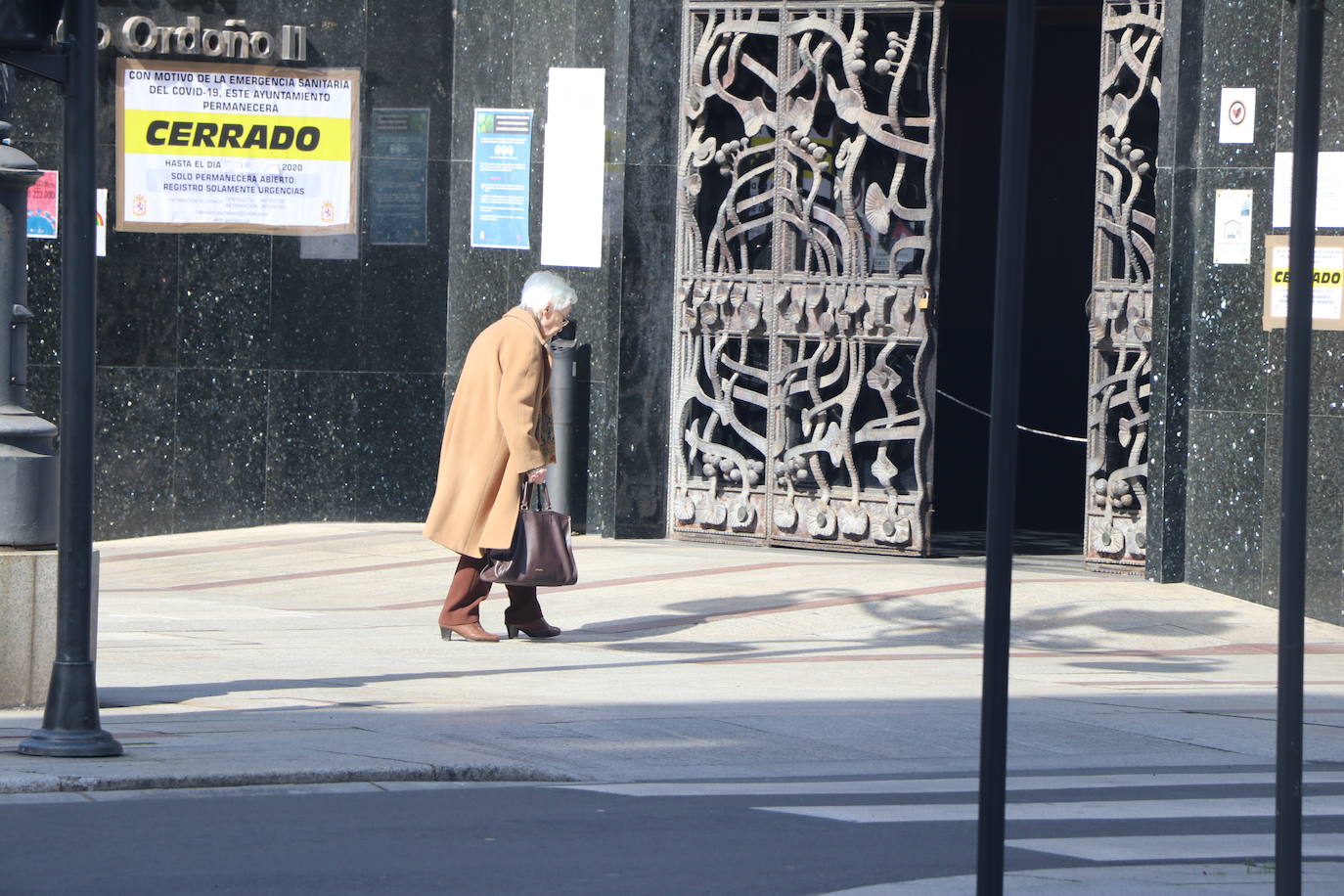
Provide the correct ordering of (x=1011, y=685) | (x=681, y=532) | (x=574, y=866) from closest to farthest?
(x=574, y=866)
(x=1011, y=685)
(x=681, y=532)

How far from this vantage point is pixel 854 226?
47.5ft

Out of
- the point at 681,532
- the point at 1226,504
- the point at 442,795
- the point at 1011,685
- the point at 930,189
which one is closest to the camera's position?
the point at 442,795

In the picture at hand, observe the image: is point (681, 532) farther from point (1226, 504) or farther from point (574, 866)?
point (574, 866)

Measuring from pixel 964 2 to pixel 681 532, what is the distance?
406 cm

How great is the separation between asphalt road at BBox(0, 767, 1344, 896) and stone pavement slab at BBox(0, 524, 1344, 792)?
0.37 meters

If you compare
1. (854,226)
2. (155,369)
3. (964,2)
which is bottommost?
(155,369)

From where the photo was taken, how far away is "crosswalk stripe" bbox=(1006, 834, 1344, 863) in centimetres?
648

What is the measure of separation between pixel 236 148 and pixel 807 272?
13.5 ft

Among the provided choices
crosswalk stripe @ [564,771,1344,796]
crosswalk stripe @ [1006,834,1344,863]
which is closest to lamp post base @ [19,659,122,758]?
crosswalk stripe @ [564,771,1344,796]

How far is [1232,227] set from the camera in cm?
1298

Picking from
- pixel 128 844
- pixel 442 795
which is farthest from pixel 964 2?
pixel 128 844

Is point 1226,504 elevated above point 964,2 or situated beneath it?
situated beneath

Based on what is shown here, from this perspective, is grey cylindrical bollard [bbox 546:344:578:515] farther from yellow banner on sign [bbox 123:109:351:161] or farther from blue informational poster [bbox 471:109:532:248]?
yellow banner on sign [bbox 123:109:351:161]

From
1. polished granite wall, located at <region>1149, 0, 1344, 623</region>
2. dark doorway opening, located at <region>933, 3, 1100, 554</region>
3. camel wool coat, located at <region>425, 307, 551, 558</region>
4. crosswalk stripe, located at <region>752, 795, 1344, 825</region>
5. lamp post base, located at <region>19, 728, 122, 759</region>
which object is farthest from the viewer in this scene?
dark doorway opening, located at <region>933, 3, 1100, 554</region>
